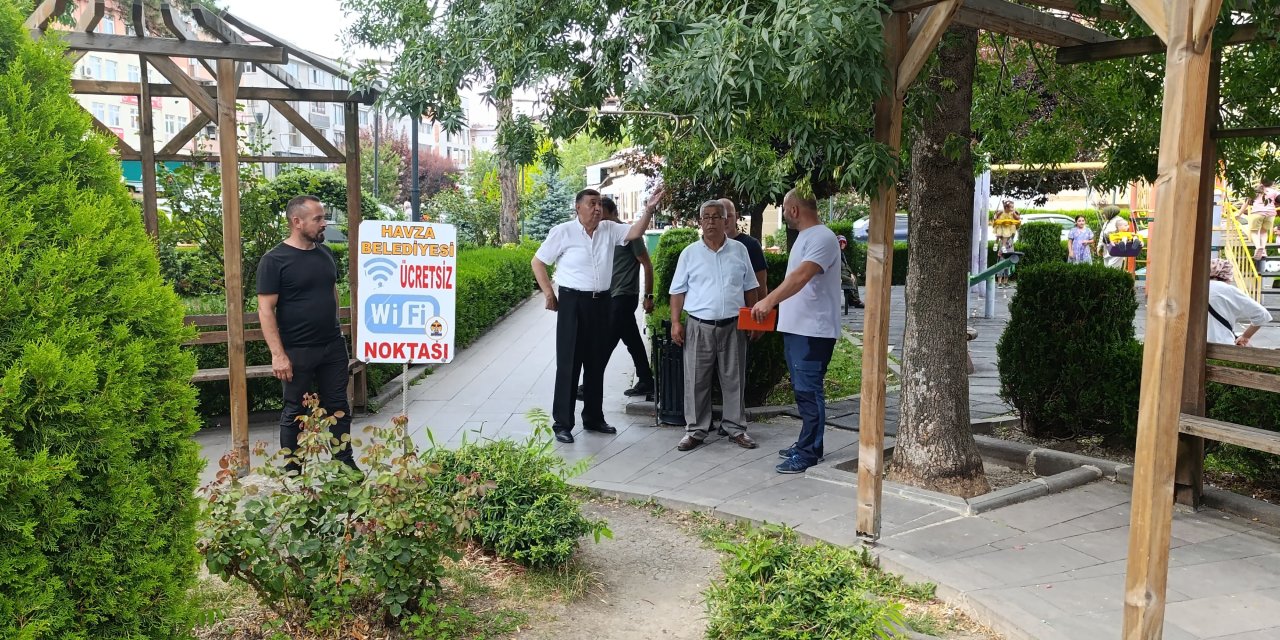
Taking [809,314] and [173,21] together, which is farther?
[809,314]

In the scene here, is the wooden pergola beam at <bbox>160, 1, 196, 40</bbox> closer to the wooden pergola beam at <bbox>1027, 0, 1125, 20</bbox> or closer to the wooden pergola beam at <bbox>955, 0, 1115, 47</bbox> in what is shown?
the wooden pergola beam at <bbox>955, 0, 1115, 47</bbox>

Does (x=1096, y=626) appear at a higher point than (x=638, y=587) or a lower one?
higher

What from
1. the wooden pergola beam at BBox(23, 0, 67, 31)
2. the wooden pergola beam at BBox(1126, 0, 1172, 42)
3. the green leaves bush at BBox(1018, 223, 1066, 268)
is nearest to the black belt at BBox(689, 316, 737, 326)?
the wooden pergola beam at BBox(1126, 0, 1172, 42)

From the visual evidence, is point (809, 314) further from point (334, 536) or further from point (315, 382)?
point (334, 536)

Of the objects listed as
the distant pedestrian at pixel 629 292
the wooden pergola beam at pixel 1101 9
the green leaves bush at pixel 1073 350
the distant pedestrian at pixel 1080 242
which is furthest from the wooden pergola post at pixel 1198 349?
the distant pedestrian at pixel 1080 242

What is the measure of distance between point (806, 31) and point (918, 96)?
1.68 m

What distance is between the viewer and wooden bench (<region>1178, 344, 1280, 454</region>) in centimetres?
478

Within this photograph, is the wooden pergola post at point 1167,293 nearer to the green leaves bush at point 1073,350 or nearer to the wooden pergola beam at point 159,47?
the green leaves bush at point 1073,350

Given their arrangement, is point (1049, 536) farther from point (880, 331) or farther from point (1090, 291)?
point (1090, 291)

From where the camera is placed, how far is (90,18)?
20.5ft

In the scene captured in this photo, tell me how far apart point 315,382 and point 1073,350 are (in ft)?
16.9

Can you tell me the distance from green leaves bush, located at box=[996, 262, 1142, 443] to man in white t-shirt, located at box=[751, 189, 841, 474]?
1.60 metres

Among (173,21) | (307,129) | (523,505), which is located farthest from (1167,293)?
(307,129)

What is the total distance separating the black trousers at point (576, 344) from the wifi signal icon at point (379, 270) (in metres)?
1.84
